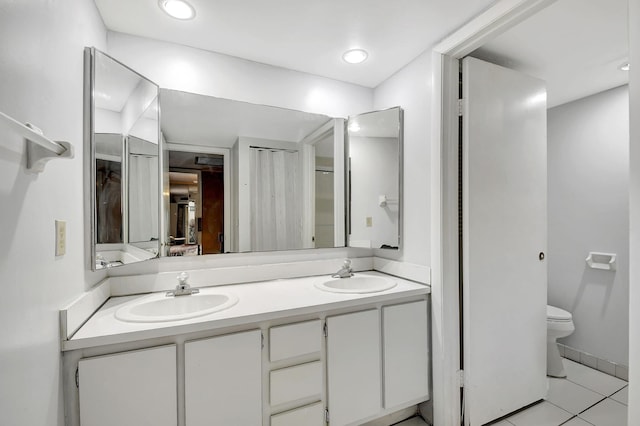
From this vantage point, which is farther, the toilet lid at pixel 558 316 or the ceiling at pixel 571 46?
the toilet lid at pixel 558 316

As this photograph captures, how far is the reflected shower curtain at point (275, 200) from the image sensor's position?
6.23 ft

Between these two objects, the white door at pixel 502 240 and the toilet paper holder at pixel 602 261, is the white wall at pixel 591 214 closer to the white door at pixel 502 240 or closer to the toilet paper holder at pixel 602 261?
the toilet paper holder at pixel 602 261

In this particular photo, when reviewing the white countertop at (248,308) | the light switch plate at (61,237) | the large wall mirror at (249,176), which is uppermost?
the large wall mirror at (249,176)

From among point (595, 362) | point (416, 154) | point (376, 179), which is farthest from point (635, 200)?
point (595, 362)

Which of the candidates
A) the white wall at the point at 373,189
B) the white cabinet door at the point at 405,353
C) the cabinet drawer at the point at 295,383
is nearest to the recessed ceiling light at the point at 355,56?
the white wall at the point at 373,189

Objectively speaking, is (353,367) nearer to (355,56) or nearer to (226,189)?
(226,189)

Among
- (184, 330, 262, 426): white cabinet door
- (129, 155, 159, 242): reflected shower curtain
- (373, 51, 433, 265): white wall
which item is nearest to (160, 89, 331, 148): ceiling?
(129, 155, 159, 242): reflected shower curtain

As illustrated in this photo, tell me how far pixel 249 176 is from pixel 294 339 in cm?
102

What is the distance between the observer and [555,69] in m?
2.00

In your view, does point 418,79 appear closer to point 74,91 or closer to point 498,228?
point 498,228

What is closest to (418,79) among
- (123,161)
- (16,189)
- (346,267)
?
(346,267)

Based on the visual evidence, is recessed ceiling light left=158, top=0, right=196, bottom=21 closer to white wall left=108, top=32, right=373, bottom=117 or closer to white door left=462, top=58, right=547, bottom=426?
white wall left=108, top=32, right=373, bottom=117

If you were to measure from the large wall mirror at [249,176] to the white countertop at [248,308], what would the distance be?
1.00 ft

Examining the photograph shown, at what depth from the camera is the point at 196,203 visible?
1.77 metres
